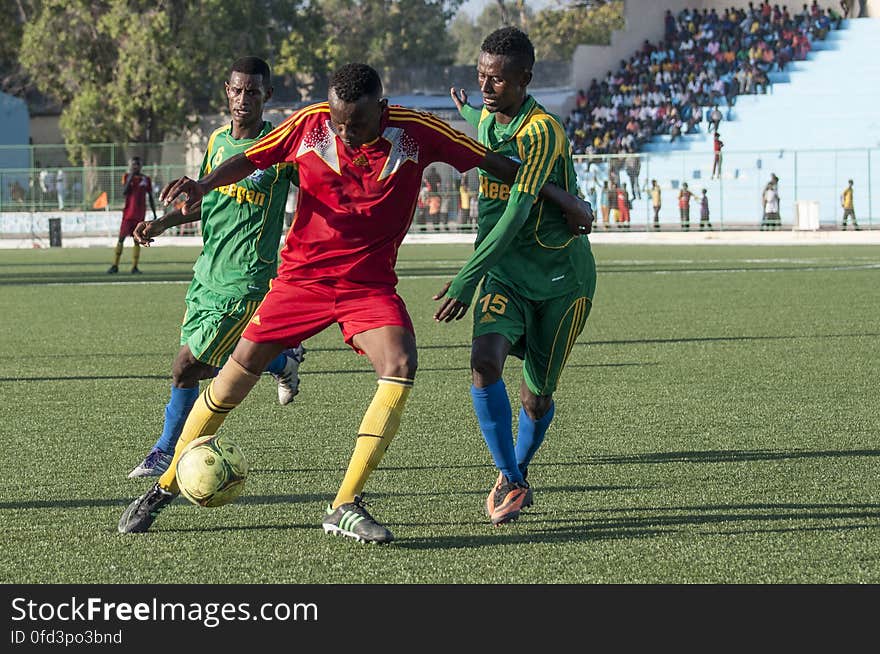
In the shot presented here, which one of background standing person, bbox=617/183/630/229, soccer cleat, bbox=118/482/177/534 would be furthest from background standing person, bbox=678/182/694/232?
soccer cleat, bbox=118/482/177/534

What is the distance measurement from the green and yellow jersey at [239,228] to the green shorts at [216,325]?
0.16 ft

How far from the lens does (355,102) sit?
569 cm

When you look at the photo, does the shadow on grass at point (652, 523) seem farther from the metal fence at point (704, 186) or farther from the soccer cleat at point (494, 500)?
the metal fence at point (704, 186)

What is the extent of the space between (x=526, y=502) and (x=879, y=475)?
6.62 ft

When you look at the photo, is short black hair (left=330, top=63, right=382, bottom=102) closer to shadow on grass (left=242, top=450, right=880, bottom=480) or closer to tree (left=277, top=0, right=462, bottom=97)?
shadow on grass (left=242, top=450, right=880, bottom=480)

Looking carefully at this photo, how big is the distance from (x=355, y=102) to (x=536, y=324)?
153 centimetres

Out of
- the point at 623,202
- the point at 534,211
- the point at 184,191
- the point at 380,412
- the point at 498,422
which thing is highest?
the point at 184,191

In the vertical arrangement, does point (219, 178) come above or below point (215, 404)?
above

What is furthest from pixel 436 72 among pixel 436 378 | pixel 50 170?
pixel 436 378

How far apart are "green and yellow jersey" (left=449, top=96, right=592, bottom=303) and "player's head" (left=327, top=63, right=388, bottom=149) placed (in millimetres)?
716

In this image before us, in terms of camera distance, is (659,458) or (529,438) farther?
(659,458)

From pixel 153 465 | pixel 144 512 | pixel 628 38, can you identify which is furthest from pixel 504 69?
pixel 628 38

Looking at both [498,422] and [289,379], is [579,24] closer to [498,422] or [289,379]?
[289,379]
